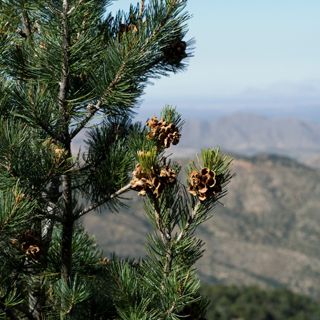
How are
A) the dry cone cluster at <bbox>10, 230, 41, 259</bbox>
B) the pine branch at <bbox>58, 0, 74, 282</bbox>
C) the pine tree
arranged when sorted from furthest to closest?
1. the dry cone cluster at <bbox>10, 230, 41, 259</bbox>
2. the pine branch at <bbox>58, 0, 74, 282</bbox>
3. the pine tree

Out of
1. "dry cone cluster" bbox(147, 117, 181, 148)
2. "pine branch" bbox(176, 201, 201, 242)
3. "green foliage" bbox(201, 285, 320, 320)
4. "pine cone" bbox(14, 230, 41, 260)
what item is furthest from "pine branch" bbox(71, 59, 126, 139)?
"green foliage" bbox(201, 285, 320, 320)

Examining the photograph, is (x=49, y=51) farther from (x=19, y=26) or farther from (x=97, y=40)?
(x=19, y=26)

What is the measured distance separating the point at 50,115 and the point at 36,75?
0.57 metres

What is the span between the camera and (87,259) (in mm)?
8953

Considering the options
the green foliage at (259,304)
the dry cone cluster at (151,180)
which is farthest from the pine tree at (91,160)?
the green foliage at (259,304)

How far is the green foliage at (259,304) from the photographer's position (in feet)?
501

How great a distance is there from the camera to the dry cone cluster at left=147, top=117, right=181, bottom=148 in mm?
6566

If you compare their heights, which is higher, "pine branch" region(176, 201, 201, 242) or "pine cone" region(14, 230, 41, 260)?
"pine branch" region(176, 201, 201, 242)

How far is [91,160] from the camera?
779 cm

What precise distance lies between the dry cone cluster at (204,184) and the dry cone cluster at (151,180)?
0.81 ft

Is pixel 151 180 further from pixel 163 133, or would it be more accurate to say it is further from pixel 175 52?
pixel 175 52

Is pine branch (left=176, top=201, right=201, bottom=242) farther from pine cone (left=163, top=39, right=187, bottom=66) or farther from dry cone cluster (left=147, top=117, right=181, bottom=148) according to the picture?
pine cone (left=163, top=39, right=187, bottom=66)

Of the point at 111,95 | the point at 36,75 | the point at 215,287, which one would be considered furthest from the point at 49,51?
the point at 215,287

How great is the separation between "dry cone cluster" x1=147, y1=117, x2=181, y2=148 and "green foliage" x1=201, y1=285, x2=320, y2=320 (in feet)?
472
